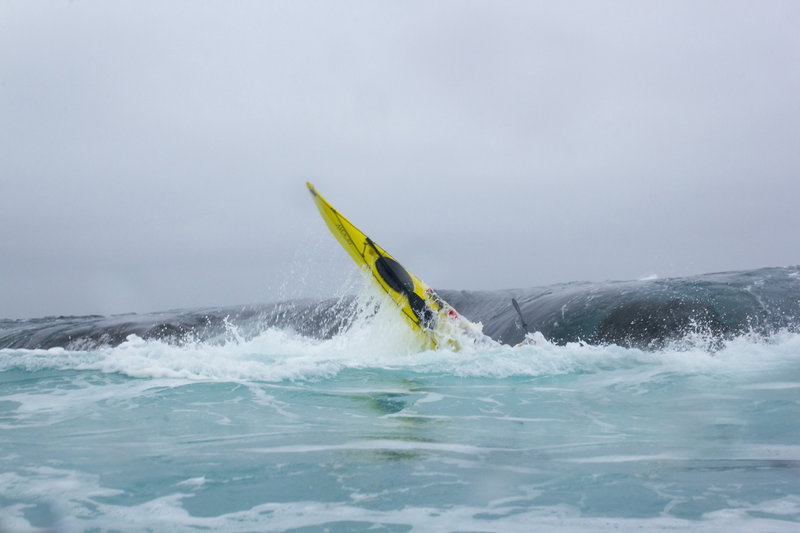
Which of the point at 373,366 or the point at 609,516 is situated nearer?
the point at 609,516

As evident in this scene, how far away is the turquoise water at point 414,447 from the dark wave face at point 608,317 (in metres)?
1.93

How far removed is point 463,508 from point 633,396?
4.12 m

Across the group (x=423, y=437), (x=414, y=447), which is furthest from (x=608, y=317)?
(x=414, y=447)

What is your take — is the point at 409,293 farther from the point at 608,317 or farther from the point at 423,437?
the point at 423,437

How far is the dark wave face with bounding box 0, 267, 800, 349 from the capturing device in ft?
36.3

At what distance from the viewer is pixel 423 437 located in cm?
497

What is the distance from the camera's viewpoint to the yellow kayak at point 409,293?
1137cm

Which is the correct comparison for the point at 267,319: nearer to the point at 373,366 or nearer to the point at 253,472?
the point at 373,366

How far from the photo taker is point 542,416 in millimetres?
5812

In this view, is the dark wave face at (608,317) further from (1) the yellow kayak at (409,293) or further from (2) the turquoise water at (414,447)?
(1) the yellow kayak at (409,293)

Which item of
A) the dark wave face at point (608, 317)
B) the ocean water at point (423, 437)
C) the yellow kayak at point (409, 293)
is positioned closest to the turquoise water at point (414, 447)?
the ocean water at point (423, 437)

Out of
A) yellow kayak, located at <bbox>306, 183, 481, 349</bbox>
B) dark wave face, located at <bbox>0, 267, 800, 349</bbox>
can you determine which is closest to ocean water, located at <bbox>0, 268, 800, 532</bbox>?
dark wave face, located at <bbox>0, 267, 800, 349</bbox>

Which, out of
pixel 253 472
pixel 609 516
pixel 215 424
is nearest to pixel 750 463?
pixel 609 516

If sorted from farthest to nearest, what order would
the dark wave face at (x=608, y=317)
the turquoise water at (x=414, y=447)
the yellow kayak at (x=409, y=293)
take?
the yellow kayak at (x=409, y=293), the dark wave face at (x=608, y=317), the turquoise water at (x=414, y=447)
